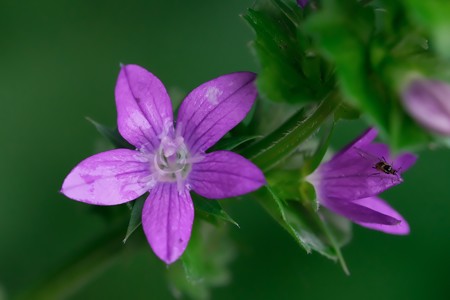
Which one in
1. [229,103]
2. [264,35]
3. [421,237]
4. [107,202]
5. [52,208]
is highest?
[264,35]

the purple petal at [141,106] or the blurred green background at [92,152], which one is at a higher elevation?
the purple petal at [141,106]

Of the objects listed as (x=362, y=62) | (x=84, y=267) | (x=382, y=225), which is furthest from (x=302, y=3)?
(x=84, y=267)

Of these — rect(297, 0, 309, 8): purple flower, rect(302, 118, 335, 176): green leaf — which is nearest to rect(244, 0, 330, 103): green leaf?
rect(297, 0, 309, 8): purple flower

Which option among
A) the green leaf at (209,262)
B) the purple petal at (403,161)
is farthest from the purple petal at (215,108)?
the green leaf at (209,262)

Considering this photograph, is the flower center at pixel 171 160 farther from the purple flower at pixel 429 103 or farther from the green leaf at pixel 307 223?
the purple flower at pixel 429 103

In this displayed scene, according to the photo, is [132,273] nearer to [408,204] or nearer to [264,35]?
[408,204]

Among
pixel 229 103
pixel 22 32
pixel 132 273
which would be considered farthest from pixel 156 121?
pixel 22 32

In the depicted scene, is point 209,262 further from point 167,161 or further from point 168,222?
point 168,222
